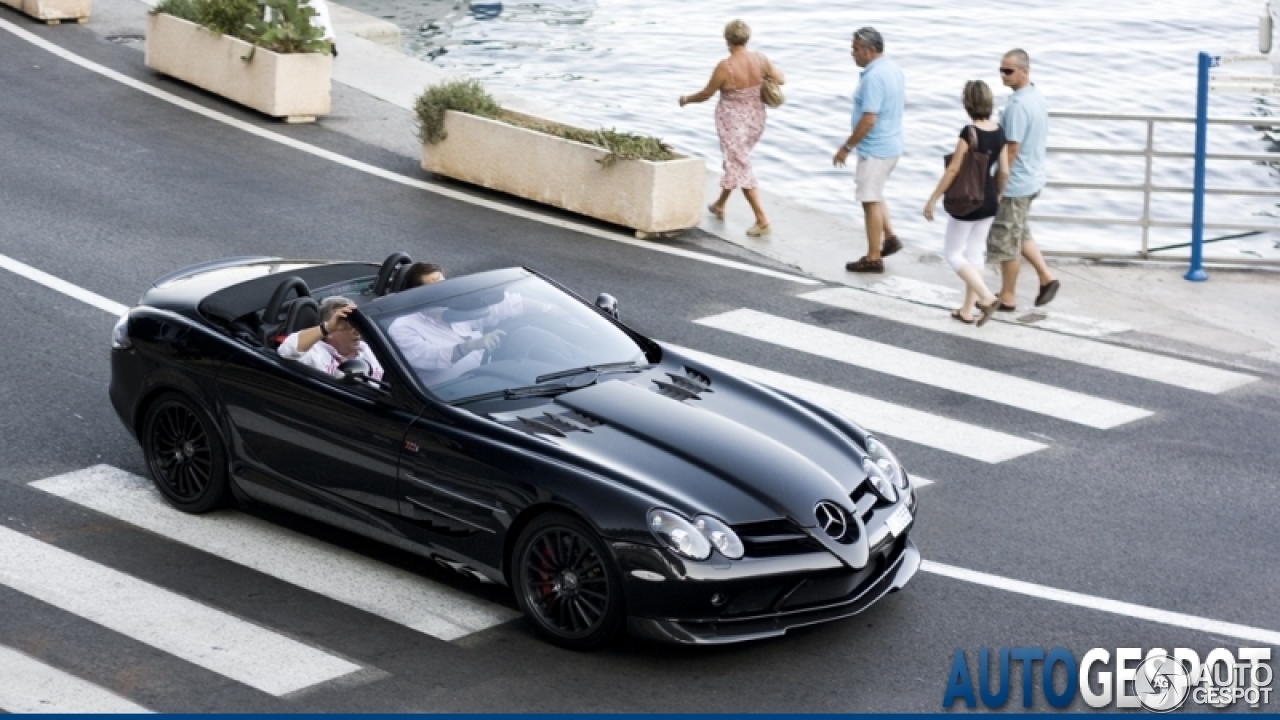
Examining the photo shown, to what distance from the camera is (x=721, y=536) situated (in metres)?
8.02

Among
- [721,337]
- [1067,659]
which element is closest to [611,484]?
[1067,659]

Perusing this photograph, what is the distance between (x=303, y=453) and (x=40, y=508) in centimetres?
181

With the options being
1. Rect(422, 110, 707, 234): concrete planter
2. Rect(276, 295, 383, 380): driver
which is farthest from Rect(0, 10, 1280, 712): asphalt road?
Rect(276, 295, 383, 380): driver

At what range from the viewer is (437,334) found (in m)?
9.24

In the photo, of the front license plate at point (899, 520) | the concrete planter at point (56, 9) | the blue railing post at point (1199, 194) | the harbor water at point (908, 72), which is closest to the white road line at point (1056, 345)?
the blue railing post at point (1199, 194)

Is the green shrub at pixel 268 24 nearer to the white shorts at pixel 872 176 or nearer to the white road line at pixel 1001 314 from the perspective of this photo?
the white shorts at pixel 872 176

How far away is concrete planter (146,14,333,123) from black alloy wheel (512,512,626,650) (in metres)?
11.4

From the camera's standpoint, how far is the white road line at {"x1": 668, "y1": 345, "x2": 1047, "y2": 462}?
11383 mm

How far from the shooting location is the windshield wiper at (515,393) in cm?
893

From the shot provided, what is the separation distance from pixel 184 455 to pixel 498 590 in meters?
2.10

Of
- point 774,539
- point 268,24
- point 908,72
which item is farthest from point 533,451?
point 908,72

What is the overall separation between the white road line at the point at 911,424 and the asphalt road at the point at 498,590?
0.16 m

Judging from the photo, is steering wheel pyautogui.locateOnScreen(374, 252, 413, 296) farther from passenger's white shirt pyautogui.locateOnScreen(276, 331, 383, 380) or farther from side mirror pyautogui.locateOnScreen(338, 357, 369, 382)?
side mirror pyautogui.locateOnScreen(338, 357, 369, 382)

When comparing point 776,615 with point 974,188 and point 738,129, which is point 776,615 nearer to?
point 974,188
